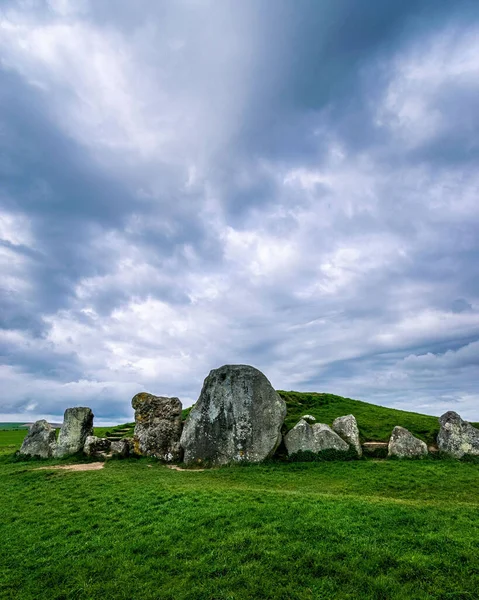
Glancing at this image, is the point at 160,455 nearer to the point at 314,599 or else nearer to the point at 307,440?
the point at 307,440

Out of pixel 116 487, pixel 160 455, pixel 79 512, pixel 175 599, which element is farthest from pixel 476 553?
pixel 160 455

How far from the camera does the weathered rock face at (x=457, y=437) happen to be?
25484mm

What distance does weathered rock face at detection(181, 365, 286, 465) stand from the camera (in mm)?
26828

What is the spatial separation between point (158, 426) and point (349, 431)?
15.2 m

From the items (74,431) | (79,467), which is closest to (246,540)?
(79,467)

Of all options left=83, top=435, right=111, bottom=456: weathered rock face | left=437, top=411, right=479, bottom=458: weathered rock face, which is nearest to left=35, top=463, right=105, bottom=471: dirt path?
left=83, top=435, right=111, bottom=456: weathered rock face

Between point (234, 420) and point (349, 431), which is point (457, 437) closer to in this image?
point (349, 431)

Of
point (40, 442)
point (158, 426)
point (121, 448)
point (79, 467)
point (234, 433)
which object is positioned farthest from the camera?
point (40, 442)

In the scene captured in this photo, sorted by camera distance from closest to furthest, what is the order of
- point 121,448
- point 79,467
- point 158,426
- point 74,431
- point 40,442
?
point 79,467 < point 121,448 < point 158,426 < point 74,431 < point 40,442

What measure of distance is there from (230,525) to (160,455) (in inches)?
693

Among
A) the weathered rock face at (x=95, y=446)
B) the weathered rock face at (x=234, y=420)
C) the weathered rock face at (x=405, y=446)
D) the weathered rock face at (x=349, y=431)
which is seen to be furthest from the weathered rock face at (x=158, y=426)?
the weathered rock face at (x=405, y=446)

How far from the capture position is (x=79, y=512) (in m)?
16.4

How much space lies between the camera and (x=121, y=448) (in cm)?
3019

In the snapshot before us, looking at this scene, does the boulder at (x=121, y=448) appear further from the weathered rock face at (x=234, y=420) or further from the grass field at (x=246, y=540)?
the grass field at (x=246, y=540)
